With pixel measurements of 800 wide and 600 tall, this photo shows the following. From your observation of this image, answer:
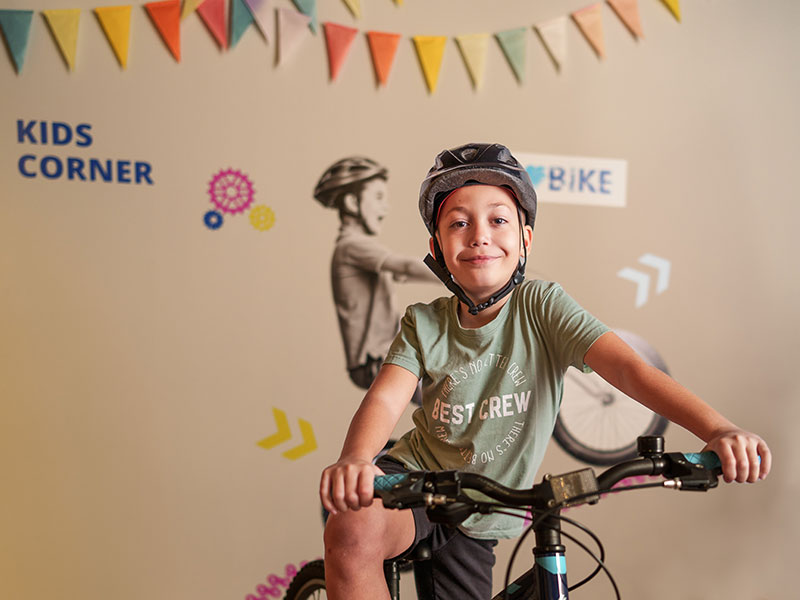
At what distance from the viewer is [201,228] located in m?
2.73

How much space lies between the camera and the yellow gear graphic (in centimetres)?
276

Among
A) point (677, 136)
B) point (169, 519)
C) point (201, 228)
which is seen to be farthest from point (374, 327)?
point (677, 136)

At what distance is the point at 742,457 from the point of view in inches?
42.3

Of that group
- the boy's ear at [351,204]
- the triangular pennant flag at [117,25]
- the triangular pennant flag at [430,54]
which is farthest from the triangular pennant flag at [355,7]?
the triangular pennant flag at [117,25]

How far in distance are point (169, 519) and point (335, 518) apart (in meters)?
1.52

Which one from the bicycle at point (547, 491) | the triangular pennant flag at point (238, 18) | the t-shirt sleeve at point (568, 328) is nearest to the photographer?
the bicycle at point (547, 491)

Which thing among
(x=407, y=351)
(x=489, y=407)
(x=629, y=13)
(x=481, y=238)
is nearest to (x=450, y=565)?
(x=489, y=407)

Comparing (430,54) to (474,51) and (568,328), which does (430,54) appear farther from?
(568,328)

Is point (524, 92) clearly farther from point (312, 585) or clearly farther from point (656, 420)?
point (312, 585)

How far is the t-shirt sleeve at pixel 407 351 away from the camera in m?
1.58

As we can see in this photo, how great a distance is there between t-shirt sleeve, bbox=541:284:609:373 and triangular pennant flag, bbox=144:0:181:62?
179 cm

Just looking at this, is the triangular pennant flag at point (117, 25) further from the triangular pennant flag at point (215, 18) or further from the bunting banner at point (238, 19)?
the bunting banner at point (238, 19)

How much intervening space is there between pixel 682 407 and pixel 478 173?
63 cm

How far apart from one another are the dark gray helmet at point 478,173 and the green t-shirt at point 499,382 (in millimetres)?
212
